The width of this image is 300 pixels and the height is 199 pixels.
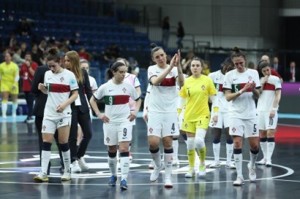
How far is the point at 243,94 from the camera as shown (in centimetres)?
1464

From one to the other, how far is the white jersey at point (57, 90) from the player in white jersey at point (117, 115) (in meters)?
0.64

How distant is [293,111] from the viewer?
34.6 meters

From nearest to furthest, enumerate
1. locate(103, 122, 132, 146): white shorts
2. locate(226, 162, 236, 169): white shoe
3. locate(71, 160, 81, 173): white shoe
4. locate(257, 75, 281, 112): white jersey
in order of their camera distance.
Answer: locate(103, 122, 132, 146): white shorts
locate(71, 160, 81, 173): white shoe
locate(226, 162, 236, 169): white shoe
locate(257, 75, 281, 112): white jersey

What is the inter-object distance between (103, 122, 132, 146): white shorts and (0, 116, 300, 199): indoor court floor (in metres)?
0.79

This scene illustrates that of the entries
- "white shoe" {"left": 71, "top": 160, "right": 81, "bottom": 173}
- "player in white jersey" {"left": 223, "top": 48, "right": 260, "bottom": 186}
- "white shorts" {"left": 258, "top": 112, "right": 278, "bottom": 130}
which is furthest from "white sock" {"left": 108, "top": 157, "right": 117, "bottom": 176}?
"white shorts" {"left": 258, "top": 112, "right": 278, "bottom": 130}

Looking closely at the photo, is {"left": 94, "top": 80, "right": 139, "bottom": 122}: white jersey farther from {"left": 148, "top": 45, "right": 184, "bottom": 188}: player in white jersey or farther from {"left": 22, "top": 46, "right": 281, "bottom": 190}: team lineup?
{"left": 148, "top": 45, "right": 184, "bottom": 188}: player in white jersey

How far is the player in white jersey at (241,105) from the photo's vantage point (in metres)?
14.5

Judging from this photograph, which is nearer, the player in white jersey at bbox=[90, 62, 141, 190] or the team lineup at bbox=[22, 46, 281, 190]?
the player in white jersey at bbox=[90, 62, 141, 190]

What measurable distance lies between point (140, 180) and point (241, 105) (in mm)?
2208

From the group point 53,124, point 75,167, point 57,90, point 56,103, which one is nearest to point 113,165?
point 53,124

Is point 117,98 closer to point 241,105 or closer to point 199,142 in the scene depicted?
point 199,142

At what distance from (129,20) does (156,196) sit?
30.9 m

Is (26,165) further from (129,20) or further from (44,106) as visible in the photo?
(129,20)

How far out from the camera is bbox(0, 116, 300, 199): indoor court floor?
13.4m
